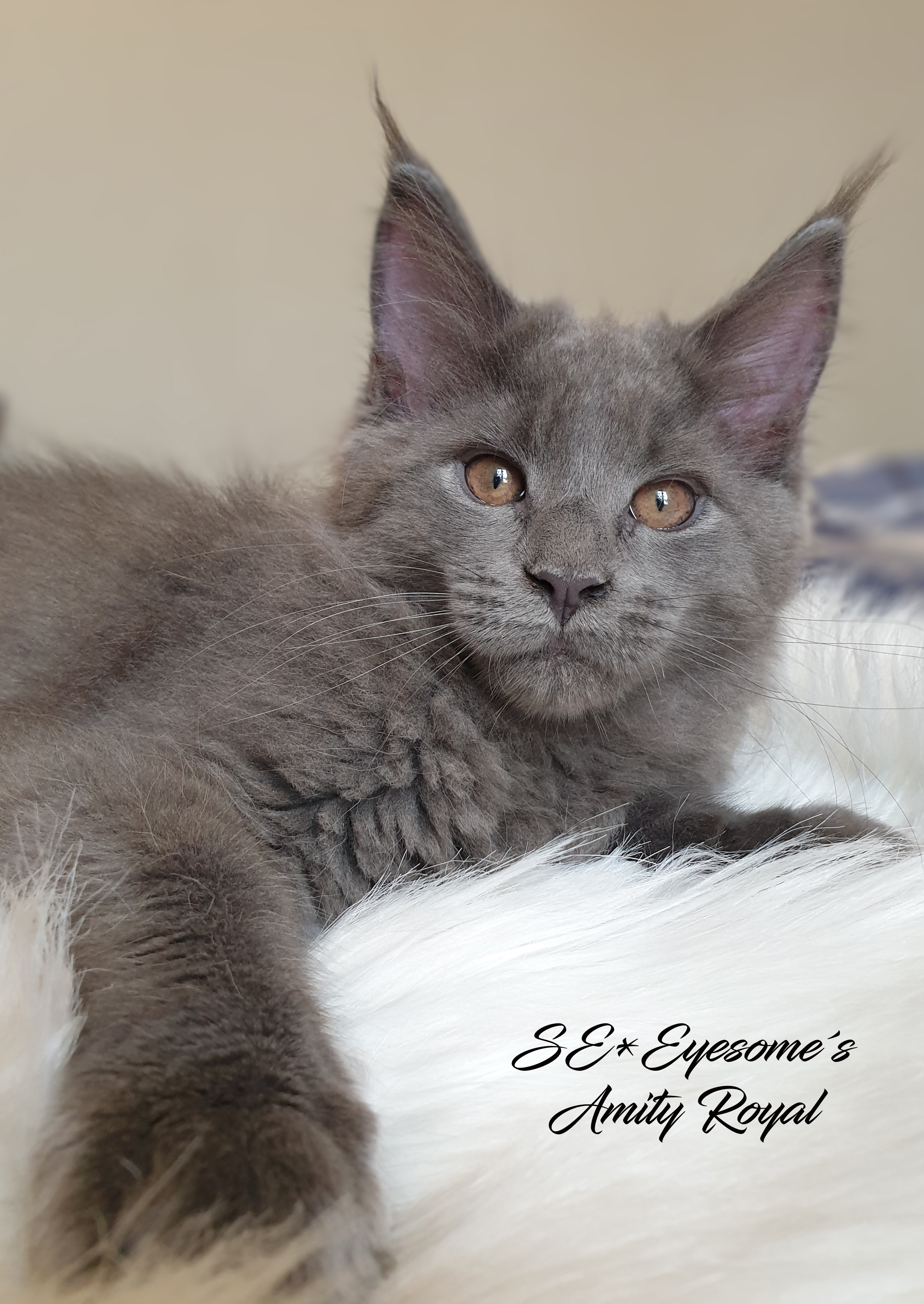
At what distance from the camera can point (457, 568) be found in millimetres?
855

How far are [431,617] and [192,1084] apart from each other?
48cm

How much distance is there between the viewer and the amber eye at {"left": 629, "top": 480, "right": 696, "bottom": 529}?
0.89 meters

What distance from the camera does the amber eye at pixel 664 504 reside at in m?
0.89

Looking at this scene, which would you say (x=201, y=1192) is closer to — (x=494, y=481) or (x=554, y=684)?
(x=554, y=684)

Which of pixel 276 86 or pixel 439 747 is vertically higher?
pixel 276 86

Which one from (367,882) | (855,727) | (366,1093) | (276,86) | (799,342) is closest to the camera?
(366,1093)

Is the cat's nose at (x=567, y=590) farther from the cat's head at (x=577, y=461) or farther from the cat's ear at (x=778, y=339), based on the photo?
the cat's ear at (x=778, y=339)

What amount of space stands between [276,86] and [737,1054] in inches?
124

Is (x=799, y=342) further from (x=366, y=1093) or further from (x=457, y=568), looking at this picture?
(x=366, y=1093)

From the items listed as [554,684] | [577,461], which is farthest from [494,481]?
[554,684]

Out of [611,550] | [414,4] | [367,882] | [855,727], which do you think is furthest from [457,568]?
[414,4]

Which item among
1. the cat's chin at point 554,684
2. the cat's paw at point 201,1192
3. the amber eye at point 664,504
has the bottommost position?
the cat's paw at point 201,1192

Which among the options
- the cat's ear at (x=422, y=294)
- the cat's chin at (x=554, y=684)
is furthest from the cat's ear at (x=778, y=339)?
the cat's chin at (x=554, y=684)

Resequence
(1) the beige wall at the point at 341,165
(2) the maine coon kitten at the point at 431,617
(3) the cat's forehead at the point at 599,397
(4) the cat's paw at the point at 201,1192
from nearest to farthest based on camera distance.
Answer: (4) the cat's paw at the point at 201,1192 → (2) the maine coon kitten at the point at 431,617 → (3) the cat's forehead at the point at 599,397 → (1) the beige wall at the point at 341,165
